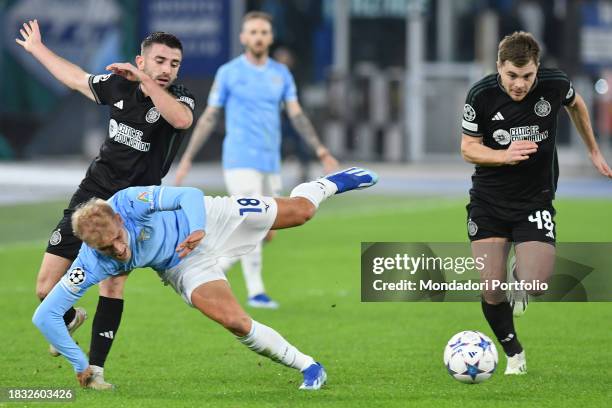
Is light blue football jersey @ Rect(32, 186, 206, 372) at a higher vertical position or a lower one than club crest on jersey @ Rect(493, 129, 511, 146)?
lower

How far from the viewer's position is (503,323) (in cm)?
838

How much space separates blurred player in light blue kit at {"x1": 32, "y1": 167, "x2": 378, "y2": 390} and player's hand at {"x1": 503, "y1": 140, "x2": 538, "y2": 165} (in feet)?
4.38

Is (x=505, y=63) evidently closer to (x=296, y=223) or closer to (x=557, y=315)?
(x=296, y=223)

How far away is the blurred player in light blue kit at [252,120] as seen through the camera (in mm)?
11648

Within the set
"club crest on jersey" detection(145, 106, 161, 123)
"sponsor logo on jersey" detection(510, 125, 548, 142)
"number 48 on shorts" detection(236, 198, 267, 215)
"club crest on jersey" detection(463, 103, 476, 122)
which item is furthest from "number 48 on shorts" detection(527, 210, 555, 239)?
"club crest on jersey" detection(145, 106, 161, 123)

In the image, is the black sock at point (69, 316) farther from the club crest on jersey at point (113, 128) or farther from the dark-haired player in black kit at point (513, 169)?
the dark-haired player in black kit at point (513, 169)

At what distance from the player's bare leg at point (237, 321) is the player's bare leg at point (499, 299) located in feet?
4.46

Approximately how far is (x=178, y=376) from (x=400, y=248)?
1.69m

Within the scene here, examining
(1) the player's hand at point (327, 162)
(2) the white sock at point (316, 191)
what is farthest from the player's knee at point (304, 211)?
(1) the player's hand at point (327, 162)

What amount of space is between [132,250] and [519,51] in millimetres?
2510

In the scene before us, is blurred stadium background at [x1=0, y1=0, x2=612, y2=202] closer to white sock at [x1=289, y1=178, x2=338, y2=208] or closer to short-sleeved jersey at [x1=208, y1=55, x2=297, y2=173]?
short-sleeved jersey at [x1=208, y1=55, x2=297, y2=173]

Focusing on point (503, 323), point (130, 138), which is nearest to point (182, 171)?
point (130, 138)

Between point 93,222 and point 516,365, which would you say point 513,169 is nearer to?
point 516,365

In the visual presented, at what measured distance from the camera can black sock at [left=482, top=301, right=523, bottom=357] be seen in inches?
329
